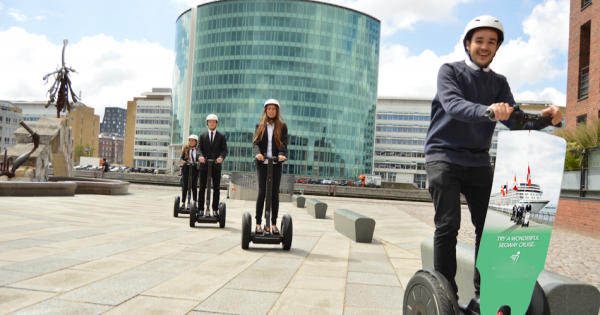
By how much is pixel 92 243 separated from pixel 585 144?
13.3m

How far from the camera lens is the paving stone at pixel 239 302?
10.3ft

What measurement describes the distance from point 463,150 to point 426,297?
3.07 feet

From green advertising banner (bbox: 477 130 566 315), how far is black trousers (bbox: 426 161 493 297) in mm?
374

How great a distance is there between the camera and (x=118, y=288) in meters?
3.57

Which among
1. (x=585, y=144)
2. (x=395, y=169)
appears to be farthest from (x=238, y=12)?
(x=585, y=144)

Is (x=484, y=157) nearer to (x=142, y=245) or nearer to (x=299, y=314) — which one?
(x=299, y=314)

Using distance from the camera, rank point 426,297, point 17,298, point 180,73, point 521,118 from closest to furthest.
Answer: point 521,118 < point 426,297 < point 17,298 < point 180,73

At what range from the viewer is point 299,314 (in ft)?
10.3

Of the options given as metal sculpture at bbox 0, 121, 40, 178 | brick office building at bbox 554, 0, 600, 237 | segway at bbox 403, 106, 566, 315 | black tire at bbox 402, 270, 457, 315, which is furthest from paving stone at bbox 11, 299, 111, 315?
metal sculpture at bbox 0, 121, 40, 178

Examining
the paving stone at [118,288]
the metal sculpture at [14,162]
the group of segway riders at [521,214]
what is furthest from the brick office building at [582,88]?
the metal sculpture at [14,162]

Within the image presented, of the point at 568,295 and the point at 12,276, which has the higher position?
the point at 568,295

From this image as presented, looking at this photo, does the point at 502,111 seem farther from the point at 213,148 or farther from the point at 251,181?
the point at 251,181

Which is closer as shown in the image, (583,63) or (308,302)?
(308,302)

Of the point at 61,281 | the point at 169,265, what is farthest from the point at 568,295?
the point at 61,281
